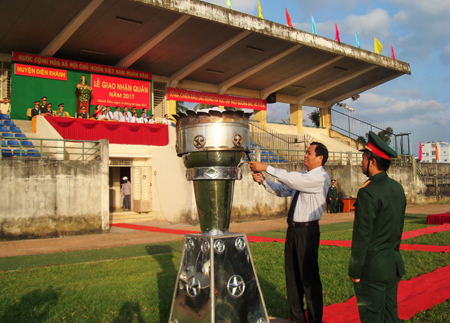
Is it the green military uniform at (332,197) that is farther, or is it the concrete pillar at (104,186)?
the green military uniform at (332,197)

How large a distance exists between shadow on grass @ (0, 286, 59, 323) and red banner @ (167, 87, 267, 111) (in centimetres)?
1907

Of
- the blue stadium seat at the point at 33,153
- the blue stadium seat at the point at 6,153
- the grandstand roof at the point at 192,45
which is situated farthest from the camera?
the grandstand roof at the point at 192,45

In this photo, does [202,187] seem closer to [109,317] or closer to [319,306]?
[319,306]

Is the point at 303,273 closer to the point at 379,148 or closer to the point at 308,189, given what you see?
the point at 308,189

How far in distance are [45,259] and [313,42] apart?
18955 mm

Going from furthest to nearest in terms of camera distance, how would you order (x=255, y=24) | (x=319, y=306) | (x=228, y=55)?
(x=228, y=55) → (x=255, y=24) → (x=319, y=306)

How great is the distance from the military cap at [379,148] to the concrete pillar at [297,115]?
27532mm

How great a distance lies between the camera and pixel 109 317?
438 cm

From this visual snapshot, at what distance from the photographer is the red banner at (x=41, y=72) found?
1845 centimetres

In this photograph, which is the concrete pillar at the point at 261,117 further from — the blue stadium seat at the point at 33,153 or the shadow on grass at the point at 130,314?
the shadow on grass at the point at 130,314

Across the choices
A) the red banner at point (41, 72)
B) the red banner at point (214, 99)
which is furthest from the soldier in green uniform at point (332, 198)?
the red banner at point (41, 72)

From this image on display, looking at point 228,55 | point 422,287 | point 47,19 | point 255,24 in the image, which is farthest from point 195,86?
point 422,287

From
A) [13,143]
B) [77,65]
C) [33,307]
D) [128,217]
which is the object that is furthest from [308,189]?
[77,65]

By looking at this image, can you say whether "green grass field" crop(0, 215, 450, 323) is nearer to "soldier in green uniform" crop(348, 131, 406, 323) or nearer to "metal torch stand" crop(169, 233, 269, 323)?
"metal torch stand" crop(169, 233, 269, 323)
